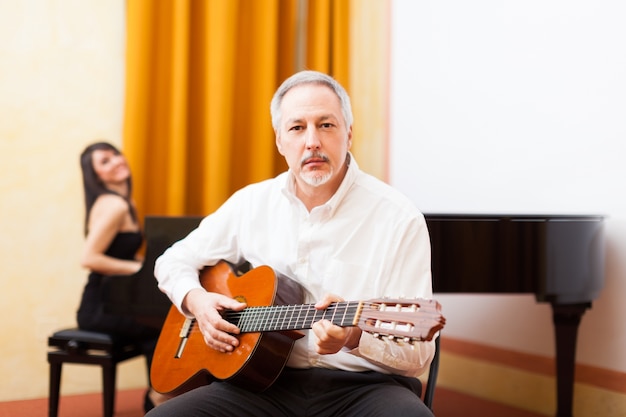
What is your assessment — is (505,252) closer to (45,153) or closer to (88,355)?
(88,355)

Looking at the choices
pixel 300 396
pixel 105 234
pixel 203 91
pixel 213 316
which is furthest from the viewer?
pixel 203 91

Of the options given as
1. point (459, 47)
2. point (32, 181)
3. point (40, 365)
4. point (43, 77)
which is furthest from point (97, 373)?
point (459, 47)

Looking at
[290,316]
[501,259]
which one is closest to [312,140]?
[290,316]

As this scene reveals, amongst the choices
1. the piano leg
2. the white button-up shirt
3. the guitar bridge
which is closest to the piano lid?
the piano leg

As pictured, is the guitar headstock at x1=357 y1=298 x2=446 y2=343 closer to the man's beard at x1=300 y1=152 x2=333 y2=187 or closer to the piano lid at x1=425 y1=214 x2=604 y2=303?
the man's beard at x1=300 y1=152 x2=333 y2=187

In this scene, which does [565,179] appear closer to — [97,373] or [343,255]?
[343,255]

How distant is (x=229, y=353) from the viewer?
2.00 m

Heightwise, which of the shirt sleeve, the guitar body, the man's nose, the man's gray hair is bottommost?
the guitar body

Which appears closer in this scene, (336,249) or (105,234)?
(336,249)

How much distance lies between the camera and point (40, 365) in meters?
3.80

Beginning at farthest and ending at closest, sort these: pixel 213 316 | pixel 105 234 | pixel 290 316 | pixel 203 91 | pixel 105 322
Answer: pixel 203 91 < pixel 105 234 < pixel 105 322 < pixel 213 316 < pixel 290 316

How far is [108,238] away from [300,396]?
1754mm

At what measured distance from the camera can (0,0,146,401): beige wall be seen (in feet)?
12.3

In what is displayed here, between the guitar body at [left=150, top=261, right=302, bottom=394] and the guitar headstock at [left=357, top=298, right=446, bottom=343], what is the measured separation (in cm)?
37
